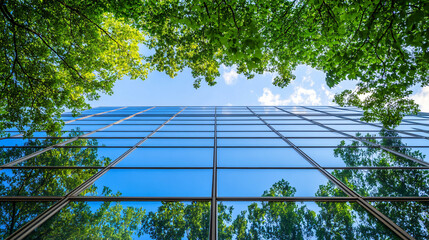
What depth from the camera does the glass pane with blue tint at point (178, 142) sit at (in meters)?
7.66

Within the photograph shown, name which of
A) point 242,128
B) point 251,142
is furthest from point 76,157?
point 242,128

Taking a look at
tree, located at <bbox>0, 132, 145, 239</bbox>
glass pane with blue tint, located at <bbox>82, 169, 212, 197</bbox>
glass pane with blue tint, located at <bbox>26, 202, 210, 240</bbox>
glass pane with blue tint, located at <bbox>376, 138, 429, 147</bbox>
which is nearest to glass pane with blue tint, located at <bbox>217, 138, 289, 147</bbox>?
glass pane with blue tint, located at <bbox>82, 169, 212, 197</bbox>

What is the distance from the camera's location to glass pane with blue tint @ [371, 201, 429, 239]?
131 inches

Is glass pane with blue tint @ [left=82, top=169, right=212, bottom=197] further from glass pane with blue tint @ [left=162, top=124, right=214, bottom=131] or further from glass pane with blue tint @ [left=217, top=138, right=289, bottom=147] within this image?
glass pane with blue tint @ [left=162, top=124, right=214, bottom=131]

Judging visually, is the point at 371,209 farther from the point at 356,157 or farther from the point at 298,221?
the point at 356,157

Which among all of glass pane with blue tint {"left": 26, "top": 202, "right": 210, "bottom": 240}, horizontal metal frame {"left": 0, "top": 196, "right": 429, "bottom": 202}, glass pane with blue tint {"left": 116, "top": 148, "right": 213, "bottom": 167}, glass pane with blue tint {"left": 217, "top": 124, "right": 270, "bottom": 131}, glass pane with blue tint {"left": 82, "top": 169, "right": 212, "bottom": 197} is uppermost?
glass pane with blue tint {"left": 217, "top": 124, "right": 270, "bottom": 131}

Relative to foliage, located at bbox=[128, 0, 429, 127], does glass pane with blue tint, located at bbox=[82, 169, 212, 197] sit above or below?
below

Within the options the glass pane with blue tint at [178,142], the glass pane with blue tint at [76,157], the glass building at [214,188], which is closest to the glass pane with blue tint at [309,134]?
the glass building at [214,188]

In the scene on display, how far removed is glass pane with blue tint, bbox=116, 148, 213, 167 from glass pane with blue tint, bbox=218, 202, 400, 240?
2.11 m

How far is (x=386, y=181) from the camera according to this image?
4.88 m

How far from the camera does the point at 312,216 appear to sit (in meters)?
3.78

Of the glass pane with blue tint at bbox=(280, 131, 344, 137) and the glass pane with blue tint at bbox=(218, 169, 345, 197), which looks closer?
the glass pane with blue tint at bbox=(218, 169, 345, 197)

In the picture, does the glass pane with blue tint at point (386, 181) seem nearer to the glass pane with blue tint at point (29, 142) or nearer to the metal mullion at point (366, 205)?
the metal mullion at point (366, 205)

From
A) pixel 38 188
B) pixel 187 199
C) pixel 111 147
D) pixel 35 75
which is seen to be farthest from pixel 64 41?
pixel 187 199
